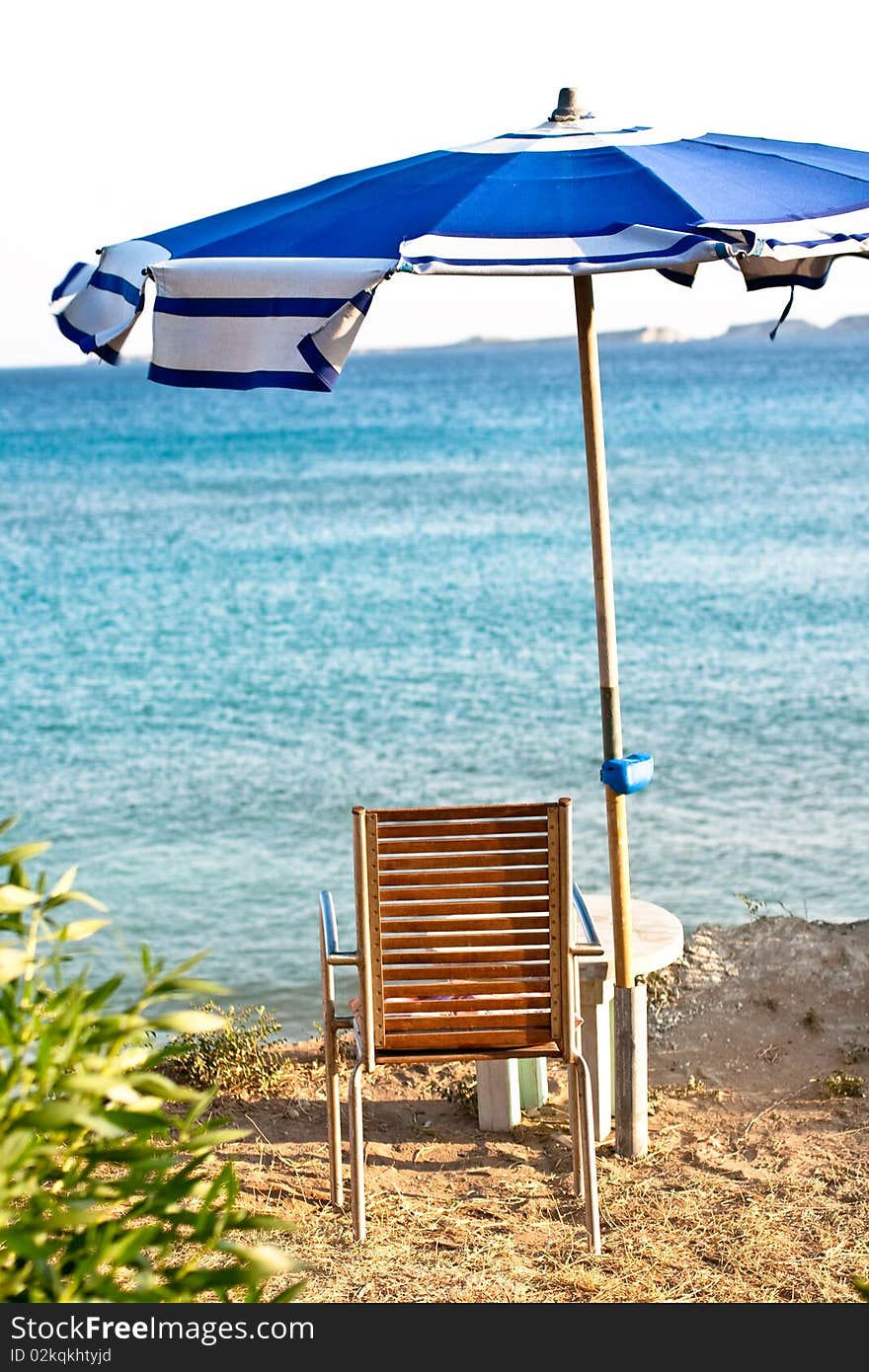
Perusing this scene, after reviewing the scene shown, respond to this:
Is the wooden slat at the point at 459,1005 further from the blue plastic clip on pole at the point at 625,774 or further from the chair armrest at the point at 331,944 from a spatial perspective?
the blue plastic clip on pole at the point at 625,774

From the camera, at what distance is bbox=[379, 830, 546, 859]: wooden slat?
11.4ft

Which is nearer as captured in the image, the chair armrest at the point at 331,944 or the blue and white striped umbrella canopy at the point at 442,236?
the blue and white striped umbrella canopy at the point at 442,236

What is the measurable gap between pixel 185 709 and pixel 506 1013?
9760 mm

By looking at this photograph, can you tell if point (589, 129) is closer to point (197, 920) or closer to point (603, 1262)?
point (603, 1262)

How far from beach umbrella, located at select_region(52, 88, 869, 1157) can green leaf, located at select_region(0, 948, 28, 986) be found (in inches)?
60.2

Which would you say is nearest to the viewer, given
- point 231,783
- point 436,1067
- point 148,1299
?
point 148,1299

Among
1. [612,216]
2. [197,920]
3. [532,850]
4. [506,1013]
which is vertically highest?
[612,216]

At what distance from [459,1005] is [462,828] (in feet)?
1.27

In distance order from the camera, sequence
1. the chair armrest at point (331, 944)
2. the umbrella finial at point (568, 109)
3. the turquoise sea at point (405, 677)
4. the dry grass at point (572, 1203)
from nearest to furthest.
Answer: the dry grass at point (572, 1203)
the chair armrest at point (331, 944)
the umbrella finial at point (568, 109)
the turquoise sea at point (405, 677)

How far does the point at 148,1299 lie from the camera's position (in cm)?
168

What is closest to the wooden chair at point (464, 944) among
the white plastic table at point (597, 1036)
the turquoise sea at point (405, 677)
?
the white plastic table at point (597, 1036)

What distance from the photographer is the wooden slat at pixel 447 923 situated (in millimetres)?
3479

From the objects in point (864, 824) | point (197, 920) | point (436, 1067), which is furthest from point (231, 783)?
point (436, 1067)

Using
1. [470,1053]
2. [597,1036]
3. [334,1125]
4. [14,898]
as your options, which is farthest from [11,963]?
[597,1036]
